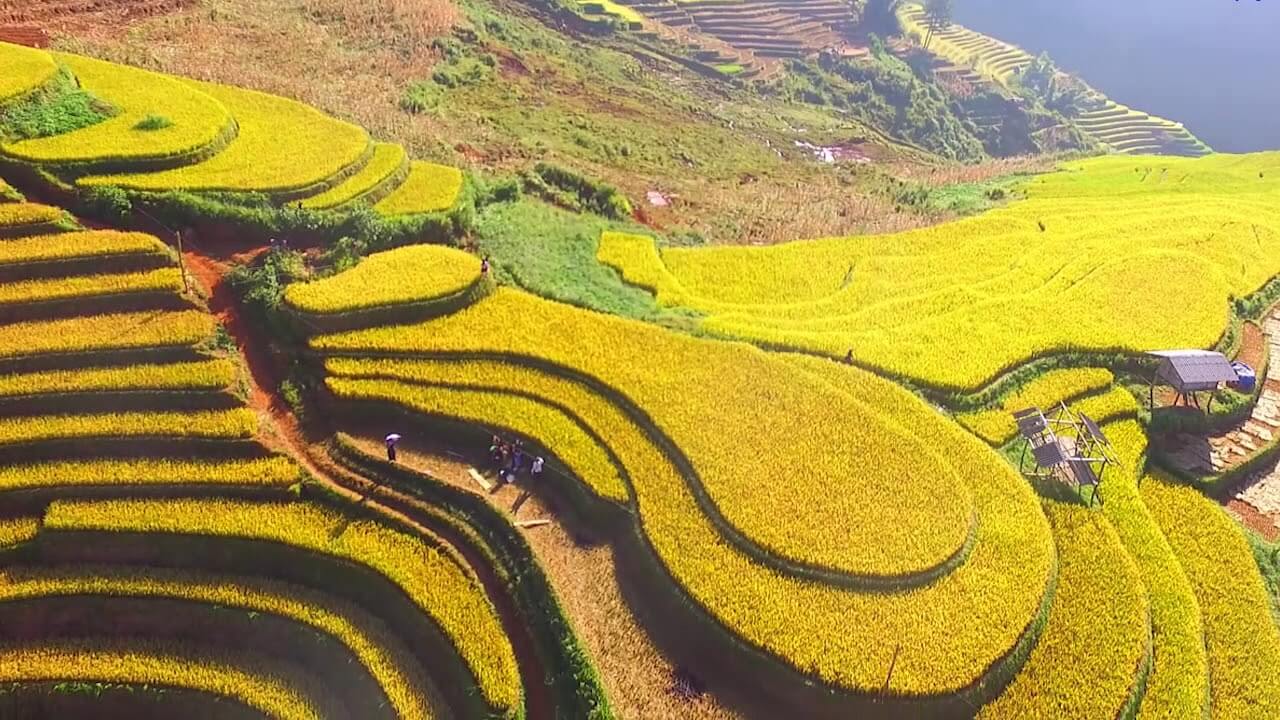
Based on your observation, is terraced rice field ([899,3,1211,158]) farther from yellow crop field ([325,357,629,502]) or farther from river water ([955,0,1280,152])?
yellow crop field ([325,357,629,502])

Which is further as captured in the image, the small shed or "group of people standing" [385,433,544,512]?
the small shed

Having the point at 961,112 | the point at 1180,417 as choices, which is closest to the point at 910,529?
the point at 1180,417

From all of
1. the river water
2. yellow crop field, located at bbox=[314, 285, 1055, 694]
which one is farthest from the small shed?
the river water

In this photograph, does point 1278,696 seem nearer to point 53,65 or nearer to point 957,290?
point 957,290

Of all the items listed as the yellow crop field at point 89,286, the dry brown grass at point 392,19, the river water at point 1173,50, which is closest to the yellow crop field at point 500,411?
the yellow crop field at point 89,286

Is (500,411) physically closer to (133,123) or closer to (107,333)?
(107,333)
